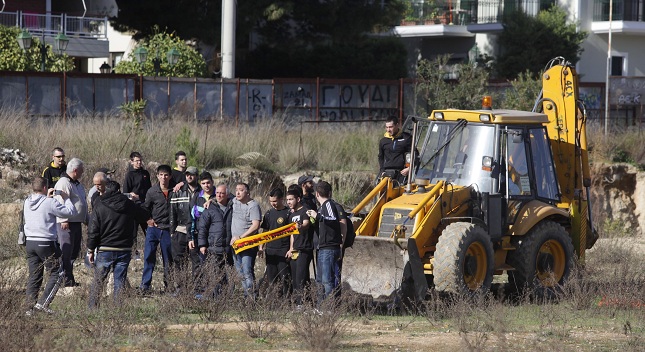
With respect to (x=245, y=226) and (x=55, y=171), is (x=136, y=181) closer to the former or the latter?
(x=55, y=171)


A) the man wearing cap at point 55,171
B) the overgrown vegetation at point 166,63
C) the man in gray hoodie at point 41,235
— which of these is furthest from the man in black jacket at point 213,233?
the overgrown vegetation at point 166,63

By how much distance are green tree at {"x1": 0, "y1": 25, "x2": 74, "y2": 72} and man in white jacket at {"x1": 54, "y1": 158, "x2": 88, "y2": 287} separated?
782 inches

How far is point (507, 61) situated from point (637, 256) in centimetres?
2576

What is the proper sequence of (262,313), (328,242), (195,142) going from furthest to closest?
1. (195,142)
2. (328,242)
3. (262,313)

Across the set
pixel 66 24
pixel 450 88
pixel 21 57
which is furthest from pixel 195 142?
pixel 66 24

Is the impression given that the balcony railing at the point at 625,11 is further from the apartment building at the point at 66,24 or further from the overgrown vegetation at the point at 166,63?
the apartment building at the point at 66,24

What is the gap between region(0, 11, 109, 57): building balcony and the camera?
40312 mm

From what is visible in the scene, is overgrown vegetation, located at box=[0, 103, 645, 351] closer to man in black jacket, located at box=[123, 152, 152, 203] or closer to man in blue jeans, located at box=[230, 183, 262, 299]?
man in blue jeans, located at box=[230, 183, 262, 299]

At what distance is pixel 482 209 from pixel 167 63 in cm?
2057

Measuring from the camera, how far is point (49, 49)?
34.4 meters

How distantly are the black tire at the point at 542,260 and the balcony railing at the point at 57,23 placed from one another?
29.0 metres

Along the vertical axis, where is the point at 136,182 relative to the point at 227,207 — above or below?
above

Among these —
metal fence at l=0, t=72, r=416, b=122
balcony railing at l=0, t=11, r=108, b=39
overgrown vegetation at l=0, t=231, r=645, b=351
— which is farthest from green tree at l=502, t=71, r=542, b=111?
overgrown vegetation at l=0, t=231, r=645, b=351

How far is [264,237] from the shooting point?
12.8 meters
